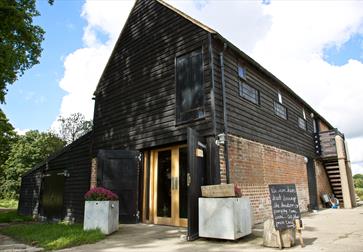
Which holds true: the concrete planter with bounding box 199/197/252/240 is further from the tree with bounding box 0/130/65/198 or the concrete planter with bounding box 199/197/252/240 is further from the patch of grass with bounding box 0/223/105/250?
the tree with bounding box 0/130/65/198

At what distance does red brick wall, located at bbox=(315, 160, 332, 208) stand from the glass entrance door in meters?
9.95

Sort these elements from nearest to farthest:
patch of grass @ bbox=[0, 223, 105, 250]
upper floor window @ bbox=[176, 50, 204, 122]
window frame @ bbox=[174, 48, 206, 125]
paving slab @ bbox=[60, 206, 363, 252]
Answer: paving slab @ bbox=[60, 206, 363, 252], patch of grass @ bbox=[0, 223, 105, 250], window frame @ bbox=[174, 48, 206, 125], upper floor window @ bbox=[176, 50, 204, 122]

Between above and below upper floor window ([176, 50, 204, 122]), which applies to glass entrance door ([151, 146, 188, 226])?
below

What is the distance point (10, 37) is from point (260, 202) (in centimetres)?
1097

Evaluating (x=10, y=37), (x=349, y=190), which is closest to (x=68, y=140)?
(x=10, y=37)

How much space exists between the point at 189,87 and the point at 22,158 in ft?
117

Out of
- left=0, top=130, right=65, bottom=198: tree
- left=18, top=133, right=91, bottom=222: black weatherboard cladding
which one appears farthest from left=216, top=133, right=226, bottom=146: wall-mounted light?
left=0, top=130, right=65, bottom=198: tree

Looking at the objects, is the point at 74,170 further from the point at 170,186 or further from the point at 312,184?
the point at 312,184

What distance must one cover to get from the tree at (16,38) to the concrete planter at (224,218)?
333 inches

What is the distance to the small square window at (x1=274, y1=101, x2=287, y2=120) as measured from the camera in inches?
530

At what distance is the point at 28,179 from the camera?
1859 cm

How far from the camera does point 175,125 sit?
1002 centimetres

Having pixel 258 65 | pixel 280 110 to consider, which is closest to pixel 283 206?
pixel 258 65

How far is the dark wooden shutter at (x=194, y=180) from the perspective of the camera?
24.4 feet
